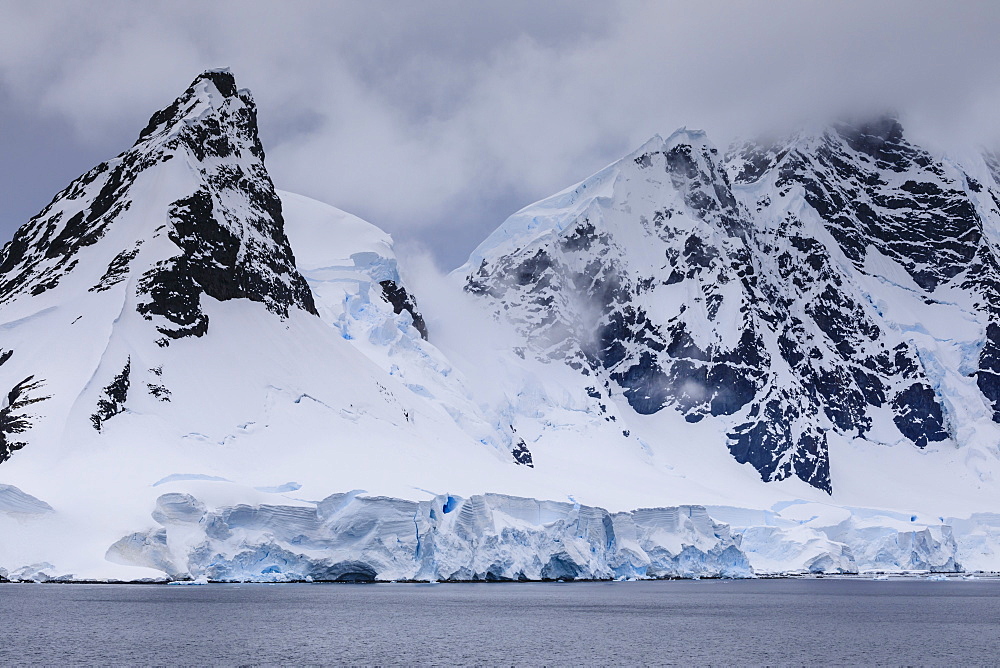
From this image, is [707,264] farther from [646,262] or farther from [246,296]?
[246,296]

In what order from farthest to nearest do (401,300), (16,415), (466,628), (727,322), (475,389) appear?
(727,322) → (475,389) → (401,300) → (16,415) → (466,628)

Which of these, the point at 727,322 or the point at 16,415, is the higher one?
the point at 727,322

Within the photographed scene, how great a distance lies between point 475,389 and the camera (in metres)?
136

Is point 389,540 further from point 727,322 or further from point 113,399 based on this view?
point 727,322

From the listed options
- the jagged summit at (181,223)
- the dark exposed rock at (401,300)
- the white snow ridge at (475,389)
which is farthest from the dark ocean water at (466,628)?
the dark exposed rock at (401,300)

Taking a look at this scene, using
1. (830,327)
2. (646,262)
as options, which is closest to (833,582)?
(646,262)

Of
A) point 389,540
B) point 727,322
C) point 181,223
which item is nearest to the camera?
point 389,540

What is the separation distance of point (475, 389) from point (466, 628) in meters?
89.5

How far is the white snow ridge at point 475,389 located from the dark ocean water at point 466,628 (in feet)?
14.2

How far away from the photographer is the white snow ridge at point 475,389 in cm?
6788

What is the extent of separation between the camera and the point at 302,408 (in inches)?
3504

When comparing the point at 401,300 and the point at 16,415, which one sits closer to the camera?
the point at 16,415

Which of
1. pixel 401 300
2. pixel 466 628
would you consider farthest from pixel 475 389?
pixel 466 628

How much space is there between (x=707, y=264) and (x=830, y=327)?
3139 cm
